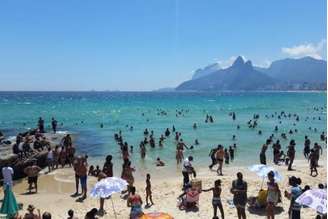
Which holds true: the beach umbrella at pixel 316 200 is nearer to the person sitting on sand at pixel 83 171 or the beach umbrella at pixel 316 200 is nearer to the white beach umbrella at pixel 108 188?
the white beach umbrella at pixel 108 188

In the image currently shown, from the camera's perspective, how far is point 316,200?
32.0 feet

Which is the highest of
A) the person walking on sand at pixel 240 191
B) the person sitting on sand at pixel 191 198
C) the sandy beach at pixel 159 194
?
the person walking on sand at pixel 240 191

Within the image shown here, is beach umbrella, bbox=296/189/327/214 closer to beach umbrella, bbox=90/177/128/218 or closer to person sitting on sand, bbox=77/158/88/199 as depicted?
beach umbrella, bbox=90/177/128/218

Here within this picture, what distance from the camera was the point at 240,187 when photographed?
39.4ft

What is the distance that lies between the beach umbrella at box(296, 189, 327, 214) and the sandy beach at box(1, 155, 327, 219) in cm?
398

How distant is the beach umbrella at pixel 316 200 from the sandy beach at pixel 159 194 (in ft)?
13.1

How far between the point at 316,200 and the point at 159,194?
27.3ft

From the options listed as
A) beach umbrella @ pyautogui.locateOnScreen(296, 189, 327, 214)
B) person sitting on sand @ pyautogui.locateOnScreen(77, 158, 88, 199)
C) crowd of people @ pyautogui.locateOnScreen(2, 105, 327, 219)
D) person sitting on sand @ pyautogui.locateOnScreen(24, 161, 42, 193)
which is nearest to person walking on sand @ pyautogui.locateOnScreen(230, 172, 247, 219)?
crowd of people @ pyautogui.locateOnScreen(2, 105, 327, 219)

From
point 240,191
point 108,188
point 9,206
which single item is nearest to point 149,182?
point 108,188

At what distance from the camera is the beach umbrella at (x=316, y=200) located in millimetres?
9614

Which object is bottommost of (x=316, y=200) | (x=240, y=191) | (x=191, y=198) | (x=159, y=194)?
(x=159, y=194)

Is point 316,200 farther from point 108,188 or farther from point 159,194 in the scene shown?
point 159,194

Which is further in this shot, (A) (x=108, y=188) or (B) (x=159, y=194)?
(B) (x=159, y=194)

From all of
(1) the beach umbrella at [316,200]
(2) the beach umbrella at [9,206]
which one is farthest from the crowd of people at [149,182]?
(1) the beach umbrella at [316,200]
